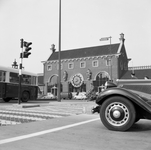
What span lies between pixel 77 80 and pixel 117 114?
37.1 metres

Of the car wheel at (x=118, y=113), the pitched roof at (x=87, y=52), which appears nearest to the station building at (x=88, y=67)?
the pitched roof at (x=87, y=52)

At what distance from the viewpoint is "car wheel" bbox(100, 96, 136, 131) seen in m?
3.62

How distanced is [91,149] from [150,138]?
1.30 metres

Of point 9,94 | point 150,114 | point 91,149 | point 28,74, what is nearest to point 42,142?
point 91,149

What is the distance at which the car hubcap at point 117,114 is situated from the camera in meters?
3.66

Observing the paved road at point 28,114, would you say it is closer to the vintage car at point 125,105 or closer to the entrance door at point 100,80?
the vintage car at point 125,105

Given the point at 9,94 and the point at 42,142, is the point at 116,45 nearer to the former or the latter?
the point at 9,94

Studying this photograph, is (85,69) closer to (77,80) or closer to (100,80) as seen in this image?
(77,80)

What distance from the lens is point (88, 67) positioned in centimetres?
3988

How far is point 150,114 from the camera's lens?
11.8 feet

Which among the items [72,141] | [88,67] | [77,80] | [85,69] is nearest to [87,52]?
[88,67]

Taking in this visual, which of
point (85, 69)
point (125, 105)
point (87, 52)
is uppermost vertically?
point (87, 52)

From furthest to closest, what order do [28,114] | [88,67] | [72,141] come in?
[88,67], [28,114], [72,141]

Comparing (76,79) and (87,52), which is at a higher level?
(87,52)
